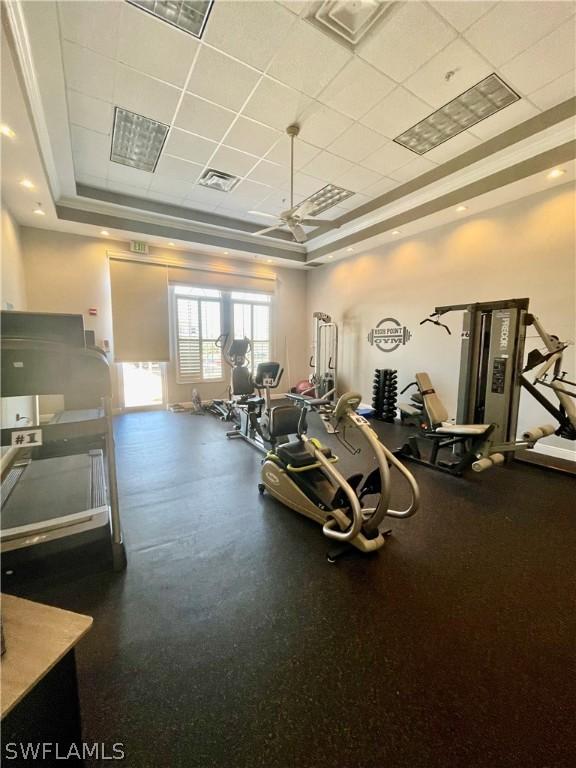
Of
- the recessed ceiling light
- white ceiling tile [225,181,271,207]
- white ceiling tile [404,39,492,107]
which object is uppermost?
white ceiling tile [225,181,271,207]

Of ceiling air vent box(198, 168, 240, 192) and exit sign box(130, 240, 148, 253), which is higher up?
ceiling air vent box(198, 168, 240, 192)

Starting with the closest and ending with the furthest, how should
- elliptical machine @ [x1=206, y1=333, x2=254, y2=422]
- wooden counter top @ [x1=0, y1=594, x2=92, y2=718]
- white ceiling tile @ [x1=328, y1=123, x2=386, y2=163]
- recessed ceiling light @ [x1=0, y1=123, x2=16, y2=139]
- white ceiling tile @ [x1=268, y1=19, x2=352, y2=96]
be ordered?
wooden counter top @ [x1=0, y1=594, x2=92, y2=718], white ceiling tile @ [x1=268, y1=19, x2=352, y2=96], recessed ceiling light @ [x1=0, y1=123, x2=16, y2=139], white ceiling tile @ [x1=328, y1=123, x2=386, y2=163], elliptical machine @ [x1=206, y1=333, x2=254, y2=422]

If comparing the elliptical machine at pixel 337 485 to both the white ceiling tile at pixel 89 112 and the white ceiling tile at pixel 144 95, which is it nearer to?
the white ceiling tile at pixel 144 95

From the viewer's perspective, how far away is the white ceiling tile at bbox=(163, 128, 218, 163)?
3518 mm

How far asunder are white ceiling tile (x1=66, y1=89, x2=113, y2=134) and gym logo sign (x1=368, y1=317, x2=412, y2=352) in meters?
4.99

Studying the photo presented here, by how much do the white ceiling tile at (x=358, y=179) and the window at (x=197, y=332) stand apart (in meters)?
3.59

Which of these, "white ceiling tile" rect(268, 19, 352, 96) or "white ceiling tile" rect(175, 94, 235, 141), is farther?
"white ceiling tile" rect(175, 94, 235, 141)

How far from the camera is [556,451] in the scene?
3.96 metres

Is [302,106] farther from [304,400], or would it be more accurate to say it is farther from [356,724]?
[356,724]

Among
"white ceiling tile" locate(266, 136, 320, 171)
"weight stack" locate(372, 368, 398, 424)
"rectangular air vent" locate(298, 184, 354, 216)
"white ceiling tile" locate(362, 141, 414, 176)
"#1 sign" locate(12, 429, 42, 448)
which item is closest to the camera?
"#1 sign" locate(12, 429, 42, 448)

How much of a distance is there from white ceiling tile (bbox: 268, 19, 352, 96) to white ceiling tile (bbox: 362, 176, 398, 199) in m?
2.03

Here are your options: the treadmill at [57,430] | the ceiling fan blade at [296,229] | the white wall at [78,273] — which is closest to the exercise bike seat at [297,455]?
the treadmill at [57,430]

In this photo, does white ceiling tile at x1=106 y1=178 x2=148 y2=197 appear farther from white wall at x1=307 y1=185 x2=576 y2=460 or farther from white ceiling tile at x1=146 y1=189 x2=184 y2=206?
white wall at x1=307 y1=185 x2=576 y2=460

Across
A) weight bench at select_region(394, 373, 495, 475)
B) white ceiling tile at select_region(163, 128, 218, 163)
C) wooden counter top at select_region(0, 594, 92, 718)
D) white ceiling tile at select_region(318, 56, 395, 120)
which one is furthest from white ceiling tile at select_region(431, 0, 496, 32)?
wooden counter top at select_region(0, 594, 92, 718)
